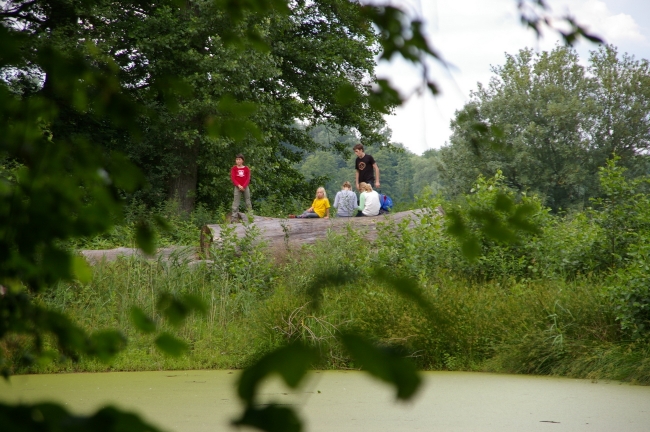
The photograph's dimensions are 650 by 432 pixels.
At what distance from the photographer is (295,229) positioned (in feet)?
30.1

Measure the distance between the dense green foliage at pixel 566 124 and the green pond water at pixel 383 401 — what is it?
86.5 ft

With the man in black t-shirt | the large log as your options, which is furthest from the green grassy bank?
the man in black t-shirt

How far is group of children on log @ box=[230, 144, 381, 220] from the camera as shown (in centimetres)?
1023

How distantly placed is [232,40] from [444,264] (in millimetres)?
6471

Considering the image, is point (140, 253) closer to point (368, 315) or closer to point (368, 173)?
point (368, 315)

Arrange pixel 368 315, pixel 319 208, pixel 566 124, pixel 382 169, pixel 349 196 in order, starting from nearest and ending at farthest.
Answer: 1. pixel 368 315
2. pixel 349 196
3. pixel 319 208
4. pixel 566 124
5. pixel 382 169

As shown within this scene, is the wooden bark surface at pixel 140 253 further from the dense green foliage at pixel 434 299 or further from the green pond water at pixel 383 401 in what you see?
the green pond water at pixel 383 401

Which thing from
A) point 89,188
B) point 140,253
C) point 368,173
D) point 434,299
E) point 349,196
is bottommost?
point 434,299

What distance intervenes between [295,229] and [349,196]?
4.50 feet

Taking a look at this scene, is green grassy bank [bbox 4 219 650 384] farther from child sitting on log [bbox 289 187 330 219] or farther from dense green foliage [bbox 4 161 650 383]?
child sitting on log [bbox 289 187 330 219]

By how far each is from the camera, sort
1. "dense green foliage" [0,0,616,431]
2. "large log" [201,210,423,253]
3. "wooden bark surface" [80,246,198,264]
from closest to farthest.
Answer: "dense green foliage" [0,0,616,431] < "wooden bark surface" [80,246,198,264] < "large log" [201,210,423,253]

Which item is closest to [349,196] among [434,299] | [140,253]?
[140,253]

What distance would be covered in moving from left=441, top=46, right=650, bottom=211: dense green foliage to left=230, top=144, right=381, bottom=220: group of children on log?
20547 mm

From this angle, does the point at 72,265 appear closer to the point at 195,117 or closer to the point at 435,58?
the point at 435,58
